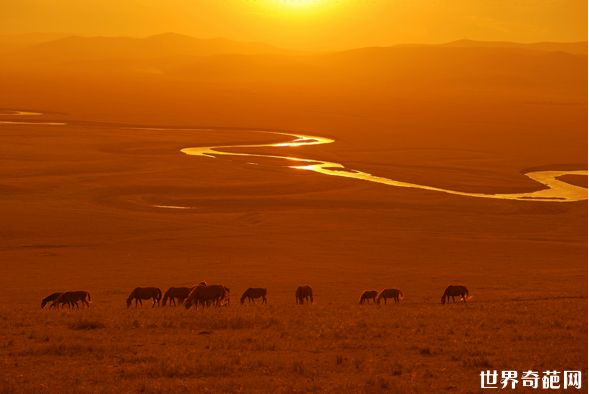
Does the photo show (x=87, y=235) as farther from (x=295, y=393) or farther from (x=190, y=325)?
(x=295, y=393)

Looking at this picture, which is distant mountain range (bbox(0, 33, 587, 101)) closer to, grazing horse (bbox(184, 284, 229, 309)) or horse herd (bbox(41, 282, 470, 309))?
horse herd (bbox(41, 282, 470, 309))

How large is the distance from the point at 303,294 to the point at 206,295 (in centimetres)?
261

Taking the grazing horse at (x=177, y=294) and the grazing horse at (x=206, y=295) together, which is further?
the grazing horse at (x=177, y=294)

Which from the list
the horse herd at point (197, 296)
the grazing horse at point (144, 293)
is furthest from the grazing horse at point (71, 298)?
the grazing horse at point (144, 293)

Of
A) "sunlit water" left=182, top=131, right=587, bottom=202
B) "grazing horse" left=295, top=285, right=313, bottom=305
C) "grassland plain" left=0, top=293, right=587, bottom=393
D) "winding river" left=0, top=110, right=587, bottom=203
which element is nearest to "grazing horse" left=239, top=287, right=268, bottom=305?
"grazing horse" left=295, top=285, right=313, bottom=305

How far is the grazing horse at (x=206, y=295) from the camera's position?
17.5 m

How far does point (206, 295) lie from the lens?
17.6 metres

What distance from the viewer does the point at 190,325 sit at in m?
14.4

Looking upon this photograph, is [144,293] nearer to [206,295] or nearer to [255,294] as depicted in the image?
[206,295]

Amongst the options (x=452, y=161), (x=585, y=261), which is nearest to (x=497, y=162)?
(x=452, y=161)

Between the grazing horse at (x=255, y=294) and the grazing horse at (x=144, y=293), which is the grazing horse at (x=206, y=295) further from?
the grazing horse at (x=255, y=294)

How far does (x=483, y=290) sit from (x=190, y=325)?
34.4 ft

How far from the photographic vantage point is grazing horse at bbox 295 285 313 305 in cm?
1942

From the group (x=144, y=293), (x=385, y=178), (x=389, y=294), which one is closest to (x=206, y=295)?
(x=144, y=293)
